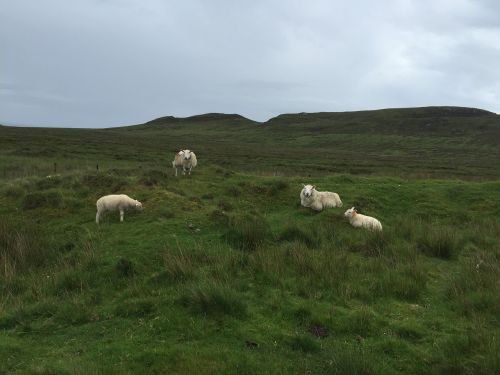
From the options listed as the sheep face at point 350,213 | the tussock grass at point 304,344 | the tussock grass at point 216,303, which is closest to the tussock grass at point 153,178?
the sheep face at point 350,213

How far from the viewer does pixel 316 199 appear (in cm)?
1744

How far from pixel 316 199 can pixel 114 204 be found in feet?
23.9

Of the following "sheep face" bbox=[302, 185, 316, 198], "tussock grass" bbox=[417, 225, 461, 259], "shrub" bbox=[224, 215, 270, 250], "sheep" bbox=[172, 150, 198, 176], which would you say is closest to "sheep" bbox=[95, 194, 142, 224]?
"shrub" bbox=[224, 215, 270, 250]

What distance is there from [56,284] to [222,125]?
146 meters

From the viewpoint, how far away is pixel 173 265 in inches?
376

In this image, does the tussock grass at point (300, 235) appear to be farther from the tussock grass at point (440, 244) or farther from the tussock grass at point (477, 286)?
the tussock grass at point (477, 286)

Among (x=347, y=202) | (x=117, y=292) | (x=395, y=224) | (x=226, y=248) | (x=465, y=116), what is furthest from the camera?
(x=465, y=116)

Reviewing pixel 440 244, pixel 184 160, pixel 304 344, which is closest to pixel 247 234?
pixel 440 244

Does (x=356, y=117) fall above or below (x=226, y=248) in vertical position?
above

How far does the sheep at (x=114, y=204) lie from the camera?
14133 millimetres

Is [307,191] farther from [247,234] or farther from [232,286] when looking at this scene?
[232,286]

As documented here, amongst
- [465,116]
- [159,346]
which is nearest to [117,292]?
[159,346]

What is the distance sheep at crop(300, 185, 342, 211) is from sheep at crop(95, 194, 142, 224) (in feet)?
19.6

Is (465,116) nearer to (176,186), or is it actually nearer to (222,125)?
(222,125)
